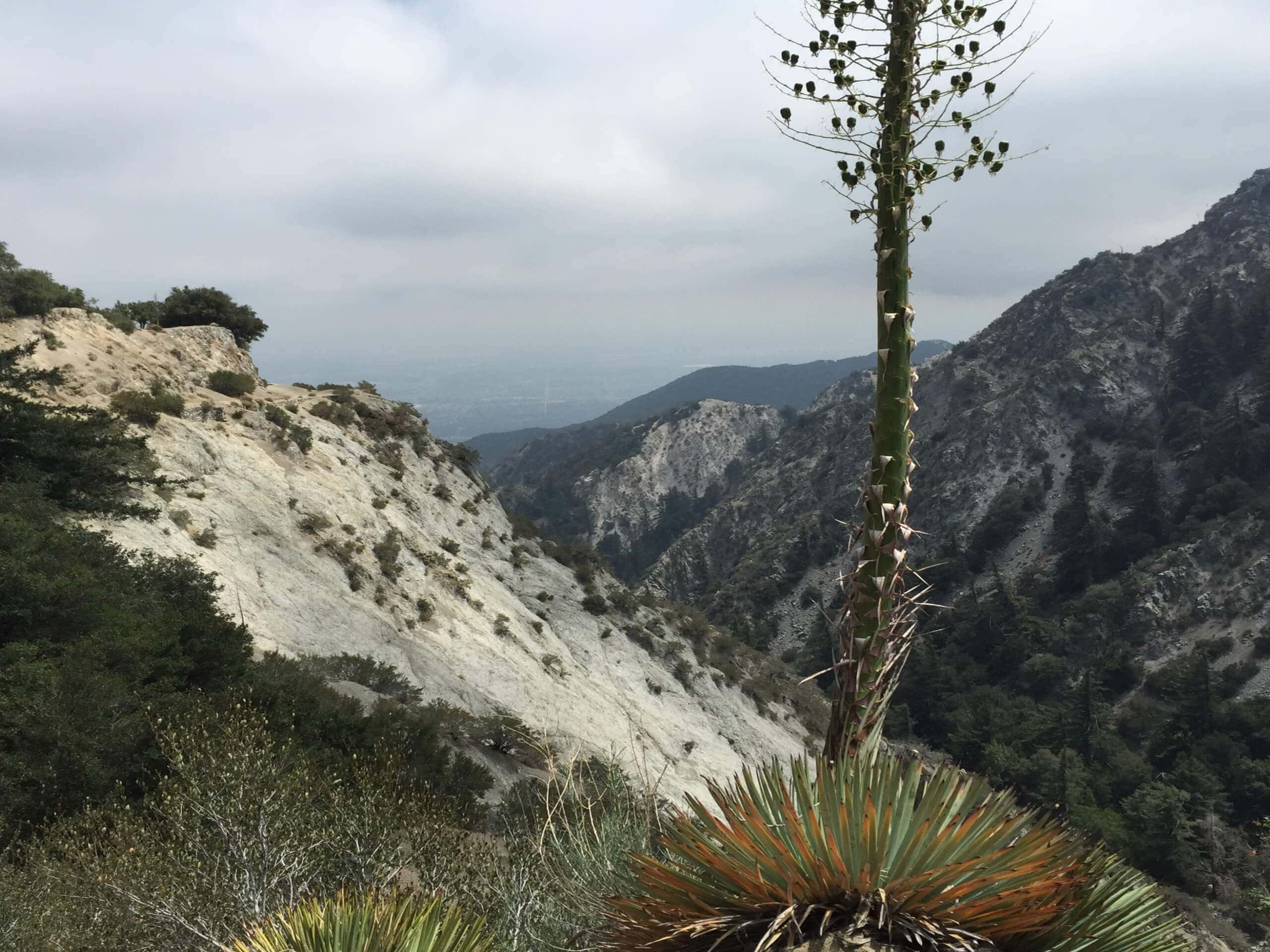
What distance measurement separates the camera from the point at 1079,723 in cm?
5206

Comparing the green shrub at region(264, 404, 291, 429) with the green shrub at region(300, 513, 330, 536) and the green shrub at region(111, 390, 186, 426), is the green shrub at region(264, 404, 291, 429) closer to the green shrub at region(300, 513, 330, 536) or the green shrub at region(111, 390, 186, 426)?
the green shrub at region(111, 390, 186, 426)

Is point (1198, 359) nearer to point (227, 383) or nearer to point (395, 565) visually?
point (395, 565)

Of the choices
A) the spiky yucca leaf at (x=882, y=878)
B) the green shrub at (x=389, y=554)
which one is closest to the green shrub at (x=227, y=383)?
the green shrub at (x=389, y=554)

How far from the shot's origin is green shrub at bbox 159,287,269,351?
27656 millimetres

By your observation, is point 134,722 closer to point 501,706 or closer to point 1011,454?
point 501,706

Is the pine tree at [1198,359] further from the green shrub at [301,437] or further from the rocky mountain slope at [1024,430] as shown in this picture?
the green shrub at [301,437]

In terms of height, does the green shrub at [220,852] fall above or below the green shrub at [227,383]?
below

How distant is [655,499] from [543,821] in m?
131

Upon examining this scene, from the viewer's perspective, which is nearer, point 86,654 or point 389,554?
point 86,654

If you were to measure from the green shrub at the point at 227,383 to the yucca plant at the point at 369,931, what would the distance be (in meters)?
22.9

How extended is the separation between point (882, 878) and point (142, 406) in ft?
70.4

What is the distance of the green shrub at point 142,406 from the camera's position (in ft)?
60.0

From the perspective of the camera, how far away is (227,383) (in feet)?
75.4

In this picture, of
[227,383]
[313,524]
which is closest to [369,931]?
[313,524]
